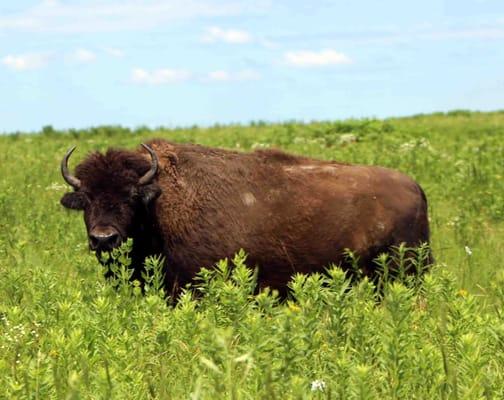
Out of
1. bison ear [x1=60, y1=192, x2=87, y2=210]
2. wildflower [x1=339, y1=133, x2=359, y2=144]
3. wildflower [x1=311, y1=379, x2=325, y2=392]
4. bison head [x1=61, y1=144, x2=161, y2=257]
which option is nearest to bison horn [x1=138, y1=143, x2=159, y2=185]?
bison head [x1=61, y1=144, x2=161, y2=257]

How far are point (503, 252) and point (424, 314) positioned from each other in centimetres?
561

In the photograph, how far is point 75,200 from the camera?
352 inches

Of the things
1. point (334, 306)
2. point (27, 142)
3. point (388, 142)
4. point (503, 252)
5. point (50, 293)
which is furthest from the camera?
point (27, 142)

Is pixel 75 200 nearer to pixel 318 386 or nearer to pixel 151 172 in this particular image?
pixel 151 172

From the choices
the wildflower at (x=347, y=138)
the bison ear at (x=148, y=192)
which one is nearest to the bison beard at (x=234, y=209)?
the bison ear at (x=148, y=192)

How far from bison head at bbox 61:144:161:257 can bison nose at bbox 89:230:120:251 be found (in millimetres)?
33

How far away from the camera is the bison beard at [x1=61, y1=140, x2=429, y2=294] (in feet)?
28.9

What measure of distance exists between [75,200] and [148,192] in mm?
757

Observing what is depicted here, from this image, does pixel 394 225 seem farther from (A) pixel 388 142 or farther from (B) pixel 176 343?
(A) pixel 388 142

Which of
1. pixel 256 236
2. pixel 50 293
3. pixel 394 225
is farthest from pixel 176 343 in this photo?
pixel 394 225

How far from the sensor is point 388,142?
2167 centimetres

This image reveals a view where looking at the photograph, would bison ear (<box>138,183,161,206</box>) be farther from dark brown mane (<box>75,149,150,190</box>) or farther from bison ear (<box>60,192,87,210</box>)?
bison ear (<box>60,192,87,210</box>)

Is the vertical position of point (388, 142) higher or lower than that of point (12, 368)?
lower

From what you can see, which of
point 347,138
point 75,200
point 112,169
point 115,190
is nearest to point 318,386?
point 115,190
